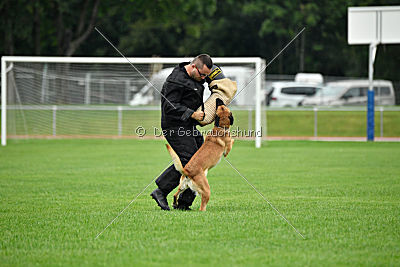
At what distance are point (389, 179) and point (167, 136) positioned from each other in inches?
224

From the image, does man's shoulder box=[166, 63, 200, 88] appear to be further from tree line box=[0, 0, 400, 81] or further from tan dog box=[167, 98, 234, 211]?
tree line box=[0, 0, 400, 81]

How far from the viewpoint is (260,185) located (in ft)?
37.3

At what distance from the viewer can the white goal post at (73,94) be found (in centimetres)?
2319

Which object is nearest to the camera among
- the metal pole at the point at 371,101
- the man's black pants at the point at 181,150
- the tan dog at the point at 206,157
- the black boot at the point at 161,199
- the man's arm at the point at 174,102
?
the tan dog at the point at 206,157

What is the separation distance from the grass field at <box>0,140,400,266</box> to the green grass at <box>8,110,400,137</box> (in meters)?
8.07

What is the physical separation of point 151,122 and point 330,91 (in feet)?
37.4

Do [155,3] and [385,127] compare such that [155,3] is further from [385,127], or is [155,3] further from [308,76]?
[385,127]

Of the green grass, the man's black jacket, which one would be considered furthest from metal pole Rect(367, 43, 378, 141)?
the man's black jacket

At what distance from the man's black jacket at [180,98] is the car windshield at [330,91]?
25.5 meters

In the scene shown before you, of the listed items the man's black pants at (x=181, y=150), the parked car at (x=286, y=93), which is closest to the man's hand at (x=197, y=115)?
the man's black pants at (x=181, y=150)

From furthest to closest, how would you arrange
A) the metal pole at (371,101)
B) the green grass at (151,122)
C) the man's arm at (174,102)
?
the green grass at (151,122), the metal pole at (371,101), the man's arm at (174,102)

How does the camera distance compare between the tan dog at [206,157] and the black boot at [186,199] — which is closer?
the tan dog at [206,157]

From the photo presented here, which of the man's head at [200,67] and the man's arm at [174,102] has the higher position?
the man's head at [200,67]

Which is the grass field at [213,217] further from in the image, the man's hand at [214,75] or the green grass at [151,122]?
the green grass at [151,122]
